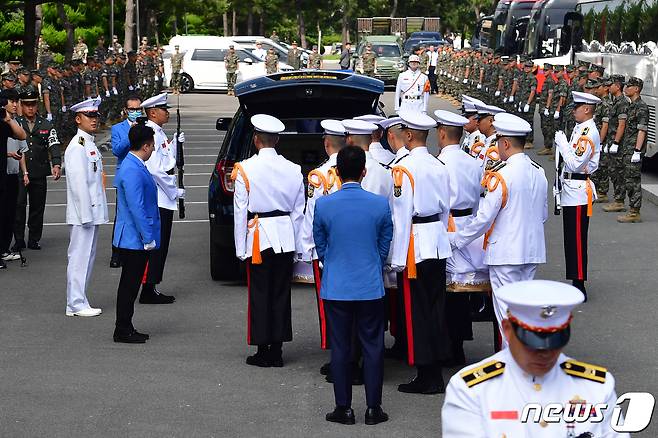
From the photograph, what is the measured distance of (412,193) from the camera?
27.4 feet

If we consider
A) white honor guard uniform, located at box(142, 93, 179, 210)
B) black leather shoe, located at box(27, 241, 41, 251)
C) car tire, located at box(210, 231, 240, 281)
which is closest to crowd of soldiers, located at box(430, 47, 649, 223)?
car tire, located at box(210, 231, 240, 281)

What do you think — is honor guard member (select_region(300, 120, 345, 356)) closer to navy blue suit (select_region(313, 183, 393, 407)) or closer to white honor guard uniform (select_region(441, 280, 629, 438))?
navy blue suit (select_region(313, 183, 393, 407))

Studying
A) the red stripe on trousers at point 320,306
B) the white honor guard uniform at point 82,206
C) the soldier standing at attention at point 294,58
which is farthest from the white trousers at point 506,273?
the soldier standing at attention at point 294,58

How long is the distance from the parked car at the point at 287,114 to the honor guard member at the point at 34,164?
2.87 meters

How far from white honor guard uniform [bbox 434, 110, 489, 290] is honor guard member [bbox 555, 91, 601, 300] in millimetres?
3045

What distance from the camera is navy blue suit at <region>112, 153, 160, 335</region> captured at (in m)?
10.1

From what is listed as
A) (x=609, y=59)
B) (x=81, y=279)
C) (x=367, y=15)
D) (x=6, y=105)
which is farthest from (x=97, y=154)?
(x=367, y=15)

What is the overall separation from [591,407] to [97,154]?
304 inches

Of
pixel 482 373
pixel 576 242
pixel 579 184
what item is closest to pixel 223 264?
pixel 576 242

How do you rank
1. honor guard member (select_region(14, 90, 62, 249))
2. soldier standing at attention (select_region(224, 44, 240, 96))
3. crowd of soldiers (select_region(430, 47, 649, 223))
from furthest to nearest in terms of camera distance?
soldier standing at attention (select_region(224, 44, 240, 96))
crowd of soldiers (select_region(430, 47, 649, 223))
honor guard member (select_region(14, 90, 62, 249))

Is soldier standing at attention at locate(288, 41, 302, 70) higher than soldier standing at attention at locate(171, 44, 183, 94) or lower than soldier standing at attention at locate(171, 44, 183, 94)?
lower

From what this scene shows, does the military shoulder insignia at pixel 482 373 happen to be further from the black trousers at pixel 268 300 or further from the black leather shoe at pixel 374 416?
the black trousers at pixel 268 300

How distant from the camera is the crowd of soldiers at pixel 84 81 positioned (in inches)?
933

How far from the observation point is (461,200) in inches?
357
